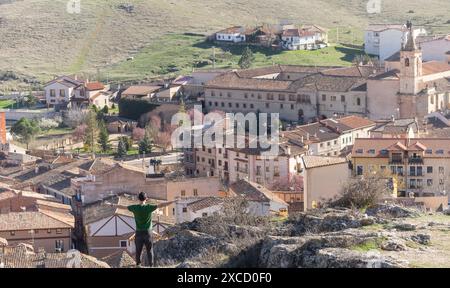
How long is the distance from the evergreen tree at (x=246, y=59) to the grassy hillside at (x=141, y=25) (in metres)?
0.74

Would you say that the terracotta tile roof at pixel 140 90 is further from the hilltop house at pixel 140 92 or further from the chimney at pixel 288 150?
the chimney at pixel 288 150

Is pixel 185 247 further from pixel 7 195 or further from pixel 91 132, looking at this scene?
pixel 91 132

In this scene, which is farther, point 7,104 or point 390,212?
point 7,104

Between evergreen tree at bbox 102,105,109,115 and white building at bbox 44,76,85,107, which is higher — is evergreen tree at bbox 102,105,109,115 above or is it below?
below

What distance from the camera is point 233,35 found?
5750 cm

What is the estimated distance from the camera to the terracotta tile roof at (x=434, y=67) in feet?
133

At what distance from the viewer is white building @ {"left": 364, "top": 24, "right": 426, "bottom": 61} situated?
51281mm

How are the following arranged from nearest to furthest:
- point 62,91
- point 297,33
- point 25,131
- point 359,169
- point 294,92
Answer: point 359,169
point 25,131
point 294,92
point 62,91
point 297,33

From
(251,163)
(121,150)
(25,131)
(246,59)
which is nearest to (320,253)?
(251,163)

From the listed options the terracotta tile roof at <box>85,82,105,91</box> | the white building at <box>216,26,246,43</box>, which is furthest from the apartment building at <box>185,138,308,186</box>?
the white building at <box>216,26,246,43</box>

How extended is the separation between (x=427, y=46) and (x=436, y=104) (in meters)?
8.50

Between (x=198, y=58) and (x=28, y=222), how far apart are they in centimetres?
3546

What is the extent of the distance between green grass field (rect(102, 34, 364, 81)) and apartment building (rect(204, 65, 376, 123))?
709 cm

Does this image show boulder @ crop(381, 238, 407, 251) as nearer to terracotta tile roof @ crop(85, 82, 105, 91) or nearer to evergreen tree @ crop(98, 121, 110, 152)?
evergreen tree @ crop(98, 121, 110, 152)
